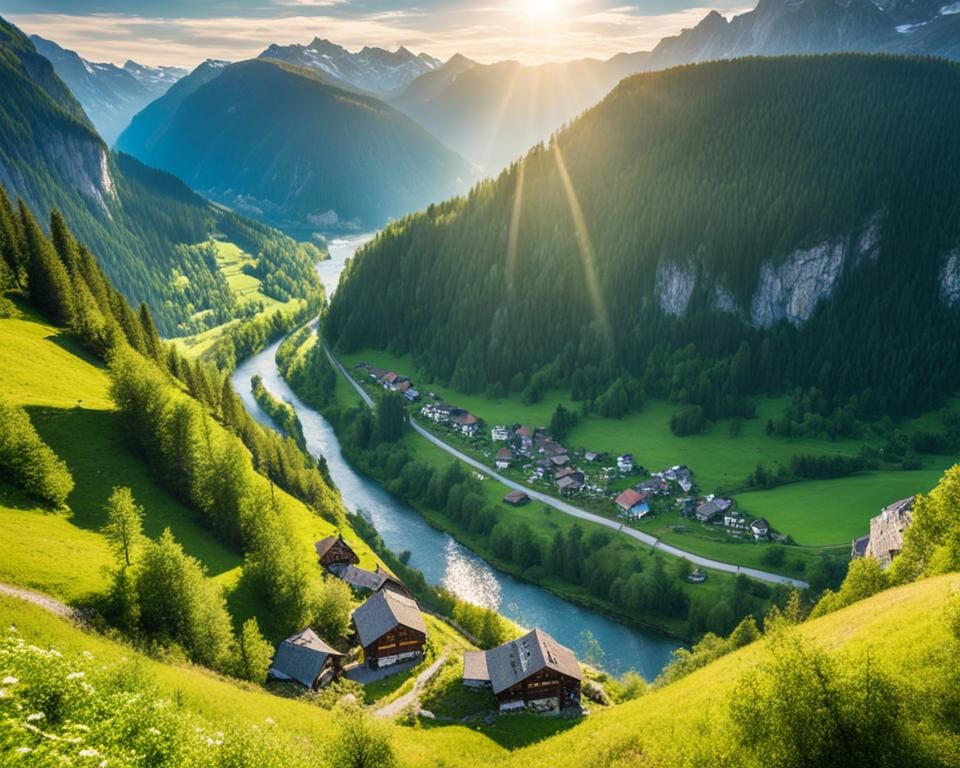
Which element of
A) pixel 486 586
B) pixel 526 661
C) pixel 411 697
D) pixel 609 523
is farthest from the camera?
pixel 609 523

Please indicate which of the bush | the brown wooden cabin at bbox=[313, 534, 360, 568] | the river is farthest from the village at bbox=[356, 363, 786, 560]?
the bush

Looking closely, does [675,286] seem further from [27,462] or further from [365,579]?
[27,462]

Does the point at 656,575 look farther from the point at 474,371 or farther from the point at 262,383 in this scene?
the point at 262,383

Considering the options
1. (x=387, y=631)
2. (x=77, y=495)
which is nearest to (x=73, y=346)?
(x=77, y=495)

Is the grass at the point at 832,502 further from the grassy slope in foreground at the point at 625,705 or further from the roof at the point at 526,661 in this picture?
the grassy slope in foreground at the point at 625,705

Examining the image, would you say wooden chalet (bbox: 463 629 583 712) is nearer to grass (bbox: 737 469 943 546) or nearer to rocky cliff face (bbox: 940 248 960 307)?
grass (bbox: 737 469 943 546)

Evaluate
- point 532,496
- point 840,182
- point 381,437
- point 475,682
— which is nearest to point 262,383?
point 381,437
